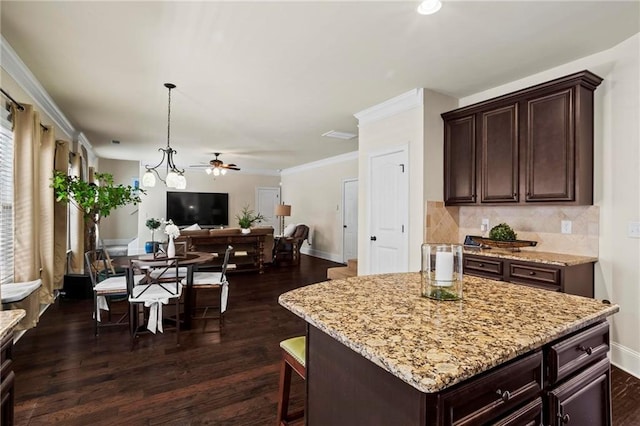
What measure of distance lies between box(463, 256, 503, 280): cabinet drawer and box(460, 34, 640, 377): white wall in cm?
79

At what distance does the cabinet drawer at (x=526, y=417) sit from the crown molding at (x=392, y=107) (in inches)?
124

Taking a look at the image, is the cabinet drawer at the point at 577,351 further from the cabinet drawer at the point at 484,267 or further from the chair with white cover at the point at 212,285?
the chair with white cover at the point at 212,285

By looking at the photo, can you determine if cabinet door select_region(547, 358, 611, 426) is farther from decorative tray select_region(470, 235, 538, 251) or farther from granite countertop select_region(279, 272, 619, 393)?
decorative tray select_region(470, 235, 538, 251)

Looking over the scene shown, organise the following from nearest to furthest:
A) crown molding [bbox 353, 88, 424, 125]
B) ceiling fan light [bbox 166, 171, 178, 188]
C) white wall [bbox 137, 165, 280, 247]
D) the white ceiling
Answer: the white ceiling, crown molding [bbox 353, 88, 424, 125], ceiling fan light [bbox 166, 171, 178, 188], white wall [bbox 137, 165, 280, 247]

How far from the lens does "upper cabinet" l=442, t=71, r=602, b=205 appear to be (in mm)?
2691

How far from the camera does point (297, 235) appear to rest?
27.3 feet

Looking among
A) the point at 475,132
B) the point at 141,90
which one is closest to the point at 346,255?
the point at 475,132

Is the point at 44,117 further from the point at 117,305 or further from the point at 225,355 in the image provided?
the point at 225,355

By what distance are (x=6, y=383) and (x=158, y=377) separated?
1.41 meters

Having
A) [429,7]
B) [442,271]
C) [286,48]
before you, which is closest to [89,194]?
[286,48]

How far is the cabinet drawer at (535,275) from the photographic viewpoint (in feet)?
8.35

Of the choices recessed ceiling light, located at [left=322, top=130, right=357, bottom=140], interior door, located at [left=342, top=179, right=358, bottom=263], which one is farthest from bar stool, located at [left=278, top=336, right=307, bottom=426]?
interior door, located at [left=342, top=179, right=358, bottom=263]

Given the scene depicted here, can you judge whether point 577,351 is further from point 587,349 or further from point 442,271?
point 442,271

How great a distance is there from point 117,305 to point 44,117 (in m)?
2.56
